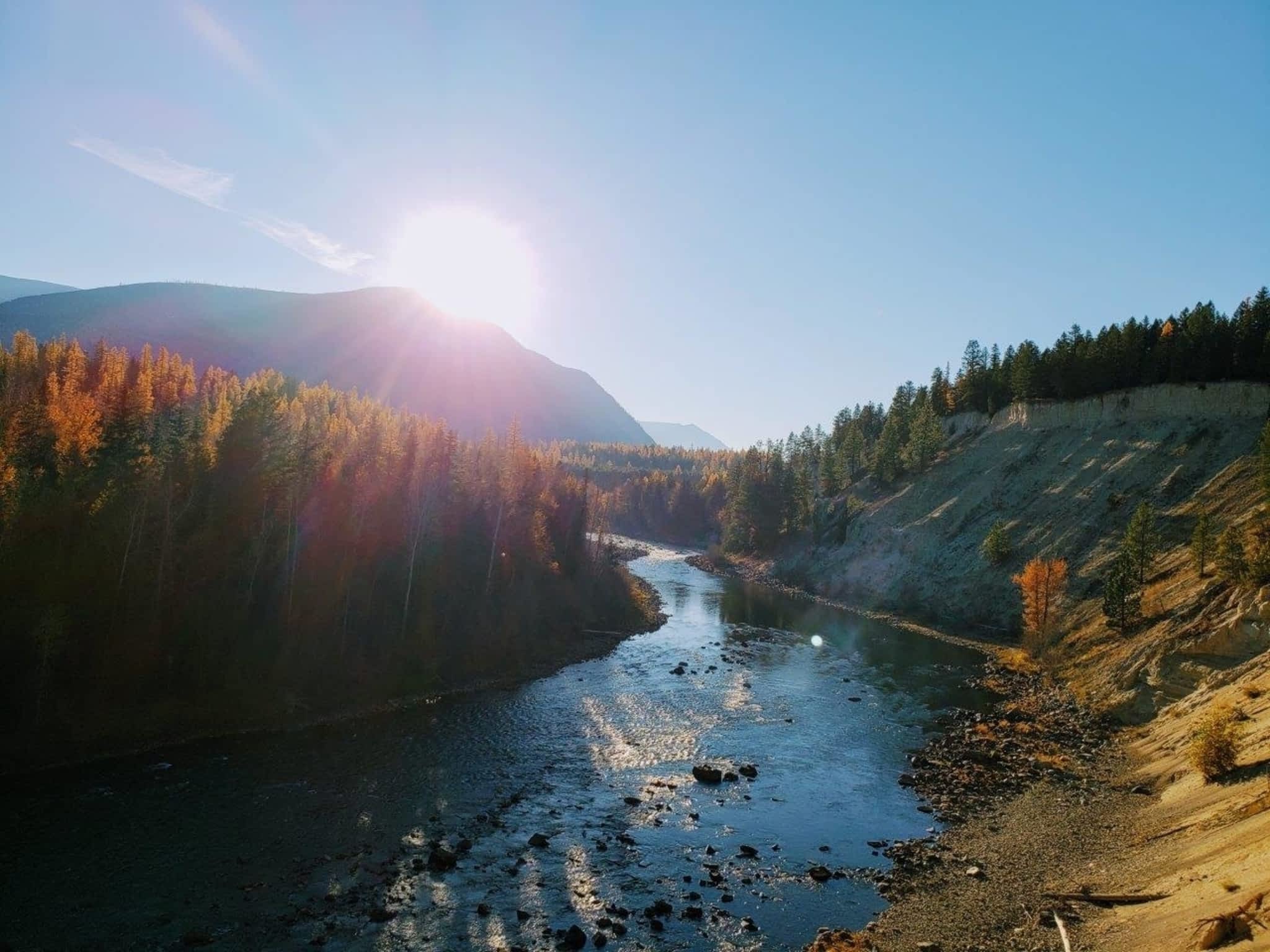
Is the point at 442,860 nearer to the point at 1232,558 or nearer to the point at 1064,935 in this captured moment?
the point at 1064,935

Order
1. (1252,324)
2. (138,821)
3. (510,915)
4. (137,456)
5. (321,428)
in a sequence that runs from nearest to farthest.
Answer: (510,915) → (138,821) → (137,456) → (321,428) → (1252,324)

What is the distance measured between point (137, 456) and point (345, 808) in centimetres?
3000

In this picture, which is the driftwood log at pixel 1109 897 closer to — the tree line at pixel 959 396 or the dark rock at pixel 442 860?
the dark rock at pixel 442 860

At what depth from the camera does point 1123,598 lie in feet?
188

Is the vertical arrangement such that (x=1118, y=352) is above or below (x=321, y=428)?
above

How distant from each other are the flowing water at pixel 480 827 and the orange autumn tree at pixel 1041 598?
2203cm

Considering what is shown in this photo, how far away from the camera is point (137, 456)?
46.5 meters

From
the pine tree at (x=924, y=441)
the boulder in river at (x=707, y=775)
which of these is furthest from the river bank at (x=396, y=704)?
the pine tree at (x=924, y=441)

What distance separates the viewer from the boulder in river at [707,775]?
125 ft

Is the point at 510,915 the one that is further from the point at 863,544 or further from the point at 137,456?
the point at 863,544

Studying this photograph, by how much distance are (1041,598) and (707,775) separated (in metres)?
48.8

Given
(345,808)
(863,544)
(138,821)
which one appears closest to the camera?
(138,821)

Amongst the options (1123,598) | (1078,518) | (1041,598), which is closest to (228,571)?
(1123,598)

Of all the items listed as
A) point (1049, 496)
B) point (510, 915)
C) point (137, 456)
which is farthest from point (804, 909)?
point (1049, 496)
